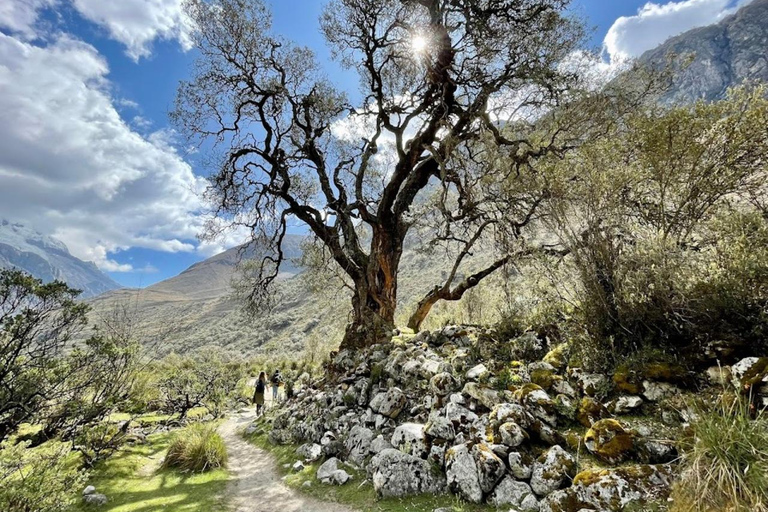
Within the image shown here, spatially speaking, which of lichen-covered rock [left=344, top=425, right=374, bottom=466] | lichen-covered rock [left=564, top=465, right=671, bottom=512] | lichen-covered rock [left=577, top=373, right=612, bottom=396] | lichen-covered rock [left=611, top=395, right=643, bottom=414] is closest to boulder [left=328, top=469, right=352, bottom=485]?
lichen-covered rock [left=344, top=425, right=374, bottom=466]

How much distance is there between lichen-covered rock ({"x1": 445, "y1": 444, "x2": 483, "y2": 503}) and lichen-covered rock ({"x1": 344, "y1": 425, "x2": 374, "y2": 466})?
6.99 feet

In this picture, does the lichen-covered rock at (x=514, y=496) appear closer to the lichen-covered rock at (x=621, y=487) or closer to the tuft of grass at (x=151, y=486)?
the lichen-covered rock at (x=621, y=487)

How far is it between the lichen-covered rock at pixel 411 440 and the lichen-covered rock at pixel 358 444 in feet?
2.71

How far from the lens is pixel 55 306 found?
228 inches

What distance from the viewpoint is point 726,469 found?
2799 mm

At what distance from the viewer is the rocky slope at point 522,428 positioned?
3.71 m

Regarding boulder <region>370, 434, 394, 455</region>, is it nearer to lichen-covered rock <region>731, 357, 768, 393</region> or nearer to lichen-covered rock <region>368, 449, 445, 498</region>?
lichen-covered rock <region>368, 449, 445, 498</region>

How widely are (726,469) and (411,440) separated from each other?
3.87 metres

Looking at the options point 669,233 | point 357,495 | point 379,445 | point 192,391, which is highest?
point 669,233

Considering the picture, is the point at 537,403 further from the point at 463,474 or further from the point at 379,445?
the point at 379,445

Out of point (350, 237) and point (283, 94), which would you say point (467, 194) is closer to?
point (350, 237)

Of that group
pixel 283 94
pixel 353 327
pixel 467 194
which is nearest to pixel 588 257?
pixel 467 194

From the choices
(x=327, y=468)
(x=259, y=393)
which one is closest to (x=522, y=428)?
(x=327, y=468)

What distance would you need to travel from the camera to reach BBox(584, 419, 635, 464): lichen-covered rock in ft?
12.9
